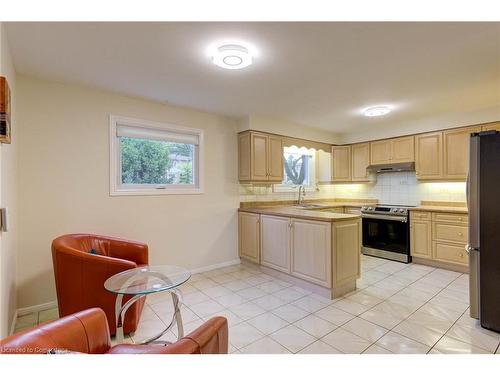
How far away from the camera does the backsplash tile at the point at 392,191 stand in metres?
4.13

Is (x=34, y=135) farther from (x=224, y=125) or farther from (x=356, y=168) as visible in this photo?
(x=356, y=168)

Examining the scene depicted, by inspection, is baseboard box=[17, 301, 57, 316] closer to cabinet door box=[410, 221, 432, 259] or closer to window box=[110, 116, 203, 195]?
window box=[110, 116, 203, 195]

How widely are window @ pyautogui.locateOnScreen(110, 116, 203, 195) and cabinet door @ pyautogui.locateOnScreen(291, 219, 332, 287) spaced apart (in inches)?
60.5

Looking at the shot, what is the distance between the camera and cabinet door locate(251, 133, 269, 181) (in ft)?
12.7

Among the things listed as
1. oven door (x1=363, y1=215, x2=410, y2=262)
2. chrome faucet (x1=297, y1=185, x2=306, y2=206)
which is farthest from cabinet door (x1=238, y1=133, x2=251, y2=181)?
oven door (x1=363, y1=215, x2=410, y2=262)

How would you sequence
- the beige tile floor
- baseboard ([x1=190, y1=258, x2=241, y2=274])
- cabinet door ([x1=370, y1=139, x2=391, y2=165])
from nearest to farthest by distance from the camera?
the beige tile floor < baseboard ([x1=190, y1=258, x2=241, y2=274]) < cabinet door ([x1=370, y1=139, x2=391, y2=165])

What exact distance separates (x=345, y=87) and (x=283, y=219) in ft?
5.63

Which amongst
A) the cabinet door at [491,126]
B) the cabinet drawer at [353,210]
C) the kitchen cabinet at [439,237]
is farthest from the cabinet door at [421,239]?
the cabinet door at [491,126]

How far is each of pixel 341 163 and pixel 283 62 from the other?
11.0ft

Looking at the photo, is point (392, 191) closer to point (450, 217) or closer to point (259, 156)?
point (450, 217)

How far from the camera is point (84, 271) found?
2008mm

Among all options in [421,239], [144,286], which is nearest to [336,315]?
[144,286]

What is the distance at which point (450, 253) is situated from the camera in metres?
3.61

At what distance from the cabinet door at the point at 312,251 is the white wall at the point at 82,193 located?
4.33 feet
